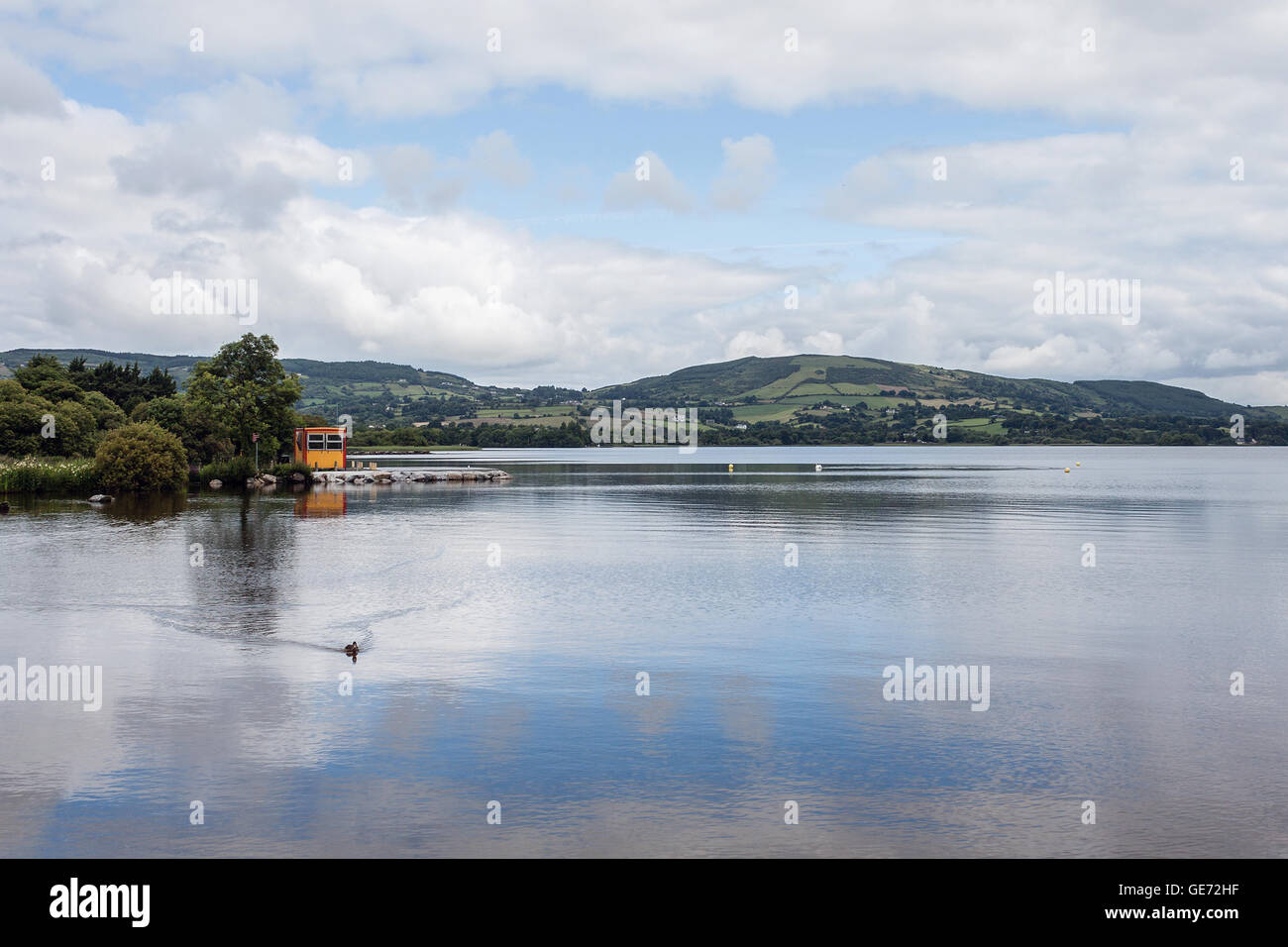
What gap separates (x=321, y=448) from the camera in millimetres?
112875

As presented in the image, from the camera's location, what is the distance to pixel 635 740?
48.8 ft

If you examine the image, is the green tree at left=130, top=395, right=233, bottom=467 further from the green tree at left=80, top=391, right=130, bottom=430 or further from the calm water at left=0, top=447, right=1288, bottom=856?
the calm water at left=0, top=447, right=1288, bottom=856

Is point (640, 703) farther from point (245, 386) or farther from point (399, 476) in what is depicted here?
point (399, 476)

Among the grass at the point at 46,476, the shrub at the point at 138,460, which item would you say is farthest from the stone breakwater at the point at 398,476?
the grass at the point at 46,476

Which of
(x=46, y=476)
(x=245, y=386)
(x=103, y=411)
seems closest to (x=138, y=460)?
(x=46, y=476)

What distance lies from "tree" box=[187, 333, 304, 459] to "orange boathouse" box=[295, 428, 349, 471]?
15.0 meters

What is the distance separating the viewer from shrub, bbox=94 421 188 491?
243ft

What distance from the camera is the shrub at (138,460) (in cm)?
7419

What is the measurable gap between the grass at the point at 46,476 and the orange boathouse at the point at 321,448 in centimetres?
3593
